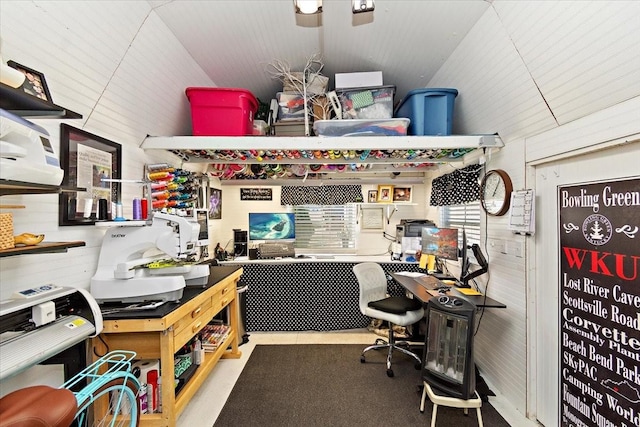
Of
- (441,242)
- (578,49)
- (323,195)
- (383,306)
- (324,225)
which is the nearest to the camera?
(578,49)

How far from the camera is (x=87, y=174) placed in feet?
5.88

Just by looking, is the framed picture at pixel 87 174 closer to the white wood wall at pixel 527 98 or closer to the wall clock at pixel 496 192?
the white wood wall at pixel 527 98

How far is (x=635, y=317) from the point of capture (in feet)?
4.50

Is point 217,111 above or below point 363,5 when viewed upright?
below

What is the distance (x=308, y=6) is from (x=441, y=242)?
245 cm

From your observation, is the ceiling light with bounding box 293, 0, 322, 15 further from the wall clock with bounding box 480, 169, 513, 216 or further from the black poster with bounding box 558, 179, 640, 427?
the black poster with bounding box 558, 179, 640, 427

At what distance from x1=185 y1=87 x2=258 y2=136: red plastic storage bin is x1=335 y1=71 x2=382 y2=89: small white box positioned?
0.92 meters

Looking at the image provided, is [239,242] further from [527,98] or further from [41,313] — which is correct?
[527,98]

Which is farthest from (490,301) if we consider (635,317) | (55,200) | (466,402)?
(55,200)

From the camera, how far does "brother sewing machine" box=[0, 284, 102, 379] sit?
1.06m

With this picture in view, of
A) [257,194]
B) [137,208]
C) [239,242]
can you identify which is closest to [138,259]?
[137,208]

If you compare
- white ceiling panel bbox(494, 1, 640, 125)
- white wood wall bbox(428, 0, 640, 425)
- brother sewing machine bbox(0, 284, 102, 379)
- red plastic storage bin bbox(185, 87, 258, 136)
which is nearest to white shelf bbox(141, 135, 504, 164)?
red plastic storage bin bbox(185, 87, 258, 136)

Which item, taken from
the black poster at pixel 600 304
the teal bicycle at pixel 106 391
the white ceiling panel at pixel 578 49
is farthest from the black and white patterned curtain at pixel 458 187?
the teal bicycle at pixel 106 391

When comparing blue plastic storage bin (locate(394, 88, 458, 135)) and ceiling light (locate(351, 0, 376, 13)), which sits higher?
ceiling light (locate(351, 0, 376, 13))
